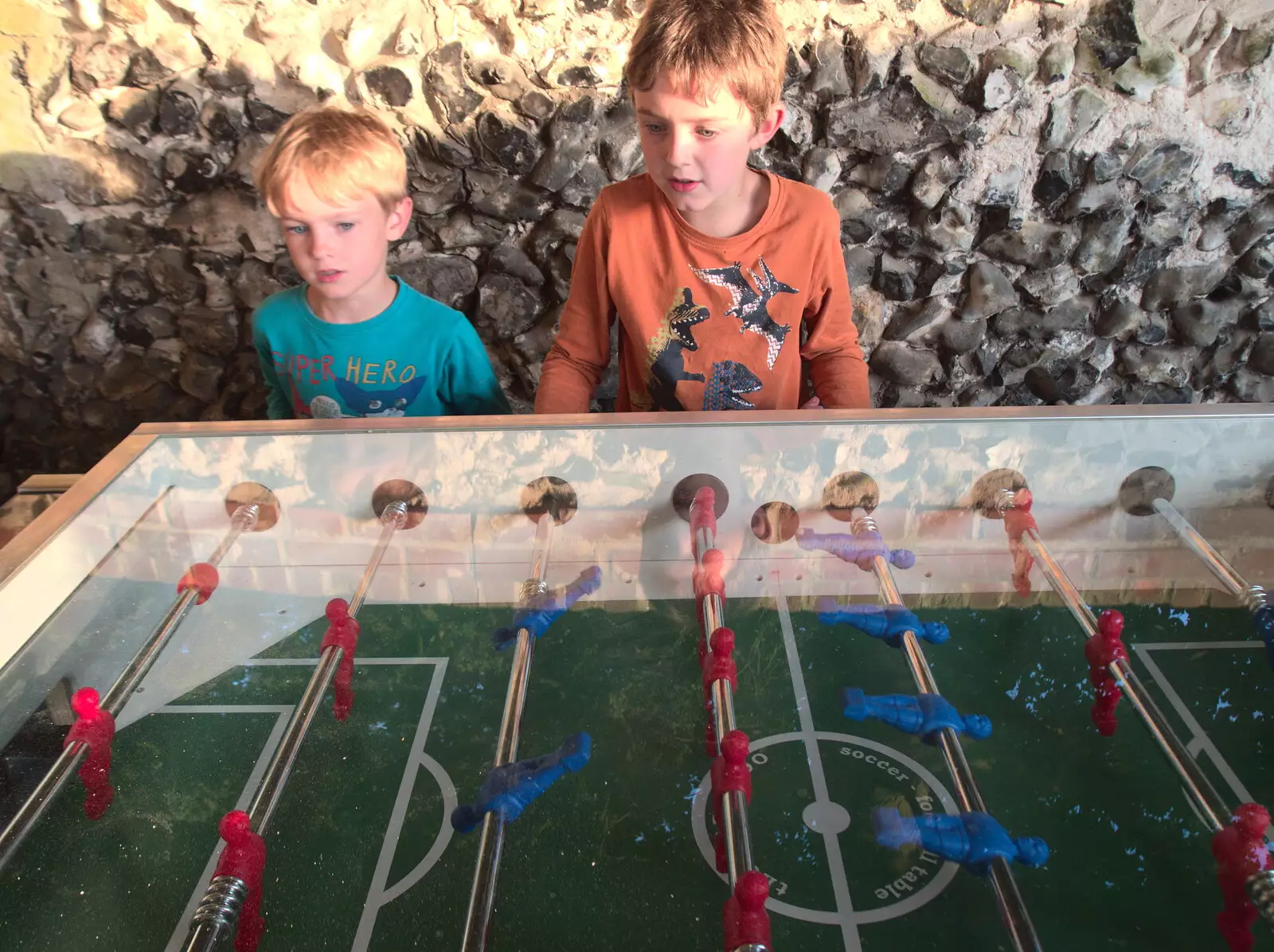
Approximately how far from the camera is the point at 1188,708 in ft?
3.15

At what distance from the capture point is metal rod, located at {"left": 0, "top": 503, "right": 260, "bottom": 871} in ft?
2.70

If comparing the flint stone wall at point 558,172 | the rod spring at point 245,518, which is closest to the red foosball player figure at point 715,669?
the rod spring at point 245,518

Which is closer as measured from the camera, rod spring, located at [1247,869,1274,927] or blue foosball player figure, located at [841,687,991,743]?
rod spring, located at [1247,869,1274,927]

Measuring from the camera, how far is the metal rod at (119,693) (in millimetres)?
824

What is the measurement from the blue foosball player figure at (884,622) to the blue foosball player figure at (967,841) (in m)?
0.21

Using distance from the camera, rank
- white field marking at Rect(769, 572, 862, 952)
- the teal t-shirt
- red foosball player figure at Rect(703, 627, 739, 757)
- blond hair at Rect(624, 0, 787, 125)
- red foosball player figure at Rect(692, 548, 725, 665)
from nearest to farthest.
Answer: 1. white field marking at Rect(769, 572, 862, 952)
2. red foosball player figure at Rect(703, 627, 739, 757)
3. red foosball player figure at Rect(692, 548, 725, 665)
4. blond hair at Rect(624, 0, 787, 125)
5. the teal t-shirt

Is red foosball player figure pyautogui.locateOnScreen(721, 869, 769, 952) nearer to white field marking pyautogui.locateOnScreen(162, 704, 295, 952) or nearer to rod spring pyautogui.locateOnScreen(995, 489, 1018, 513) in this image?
white field marking pyautogui.locateOnScreen(162, 704, 295, 952)

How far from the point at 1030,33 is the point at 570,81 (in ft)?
2.83

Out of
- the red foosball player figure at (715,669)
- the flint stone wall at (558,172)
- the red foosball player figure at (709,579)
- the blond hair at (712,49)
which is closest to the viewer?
the red foosball player figure at (715,669)

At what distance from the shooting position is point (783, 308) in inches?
60.1

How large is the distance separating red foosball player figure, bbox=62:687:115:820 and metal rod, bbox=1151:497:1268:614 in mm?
1108

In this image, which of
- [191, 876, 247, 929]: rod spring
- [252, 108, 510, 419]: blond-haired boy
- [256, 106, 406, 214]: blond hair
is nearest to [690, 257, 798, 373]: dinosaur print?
[252, 108, 510, 419]: blond-haired boy

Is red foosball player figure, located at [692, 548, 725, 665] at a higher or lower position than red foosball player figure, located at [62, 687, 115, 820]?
higher

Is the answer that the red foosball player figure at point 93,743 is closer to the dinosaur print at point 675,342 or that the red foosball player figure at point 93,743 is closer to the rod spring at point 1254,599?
the dinosaur print at point 675,342
